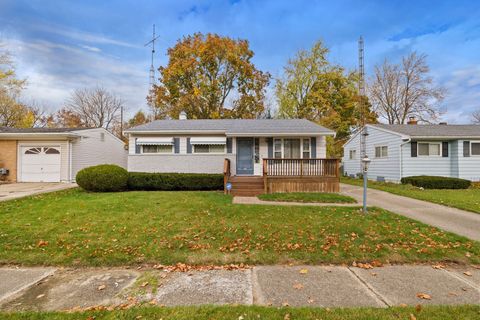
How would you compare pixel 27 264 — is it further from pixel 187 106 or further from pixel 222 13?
pixel 187 106

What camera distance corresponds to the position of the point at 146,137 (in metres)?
12.9

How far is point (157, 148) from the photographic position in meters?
13.0

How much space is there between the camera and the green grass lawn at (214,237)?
385cm

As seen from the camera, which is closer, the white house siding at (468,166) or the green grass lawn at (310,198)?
the green grass lawn at (310,198)

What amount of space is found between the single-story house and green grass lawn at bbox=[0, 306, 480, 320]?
994cm

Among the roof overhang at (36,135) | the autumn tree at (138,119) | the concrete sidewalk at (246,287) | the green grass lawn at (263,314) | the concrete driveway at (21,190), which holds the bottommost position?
the concrete sidewalk at (246,287)

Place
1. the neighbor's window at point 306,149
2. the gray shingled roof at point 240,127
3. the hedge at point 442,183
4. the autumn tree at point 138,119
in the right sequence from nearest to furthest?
1. the gray shingled roof at point 240,127
2. the neighbor's window at point 306,149
3. the hedge at point 442,183
4. the autumn tree at point 138,119

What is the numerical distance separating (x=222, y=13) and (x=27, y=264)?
1556 centimetres

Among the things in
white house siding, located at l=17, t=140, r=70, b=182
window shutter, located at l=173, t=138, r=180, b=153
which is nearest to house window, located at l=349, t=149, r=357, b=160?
window shutter, located at l=173, t=138, r=180, b=153

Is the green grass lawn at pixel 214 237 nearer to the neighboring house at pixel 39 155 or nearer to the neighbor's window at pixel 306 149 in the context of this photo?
the neighbor's window at pixel 306 149

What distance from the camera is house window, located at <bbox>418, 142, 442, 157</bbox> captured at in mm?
14508

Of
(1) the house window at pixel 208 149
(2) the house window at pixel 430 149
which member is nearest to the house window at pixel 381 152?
(2) the house window at pixel 430 149

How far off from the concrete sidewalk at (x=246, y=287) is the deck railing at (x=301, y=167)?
21.6 feet

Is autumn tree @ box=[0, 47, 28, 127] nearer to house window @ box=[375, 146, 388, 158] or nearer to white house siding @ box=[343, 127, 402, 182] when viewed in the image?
white house siding @ box=[343, 127, 402, 182]
